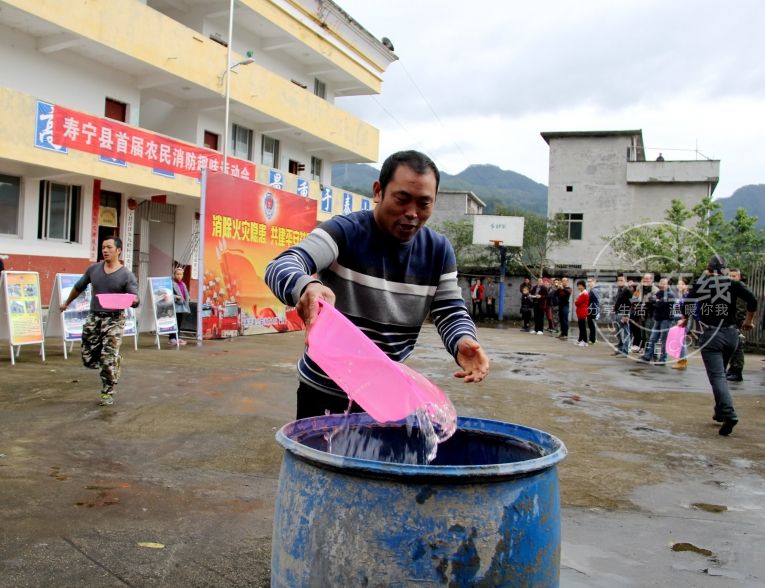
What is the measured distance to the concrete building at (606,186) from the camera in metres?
32.3

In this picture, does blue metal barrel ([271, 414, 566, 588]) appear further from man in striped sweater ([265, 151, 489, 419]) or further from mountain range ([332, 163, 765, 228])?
mountain range ([332, 163, 765, 228])

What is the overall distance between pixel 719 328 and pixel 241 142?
54.6 feet

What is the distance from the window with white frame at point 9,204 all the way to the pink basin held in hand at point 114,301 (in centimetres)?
859

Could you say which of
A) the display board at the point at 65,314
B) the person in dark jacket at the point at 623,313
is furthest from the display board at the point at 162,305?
the person in dark jacket at the point at 623,313

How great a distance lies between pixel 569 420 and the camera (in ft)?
23.0

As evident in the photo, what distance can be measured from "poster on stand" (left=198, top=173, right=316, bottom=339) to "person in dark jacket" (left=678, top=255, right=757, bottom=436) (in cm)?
742

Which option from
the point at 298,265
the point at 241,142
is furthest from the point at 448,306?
the point at 241,142

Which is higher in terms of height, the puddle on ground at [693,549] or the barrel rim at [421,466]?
the barrel rim at [421,466]

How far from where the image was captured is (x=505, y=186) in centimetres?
16725

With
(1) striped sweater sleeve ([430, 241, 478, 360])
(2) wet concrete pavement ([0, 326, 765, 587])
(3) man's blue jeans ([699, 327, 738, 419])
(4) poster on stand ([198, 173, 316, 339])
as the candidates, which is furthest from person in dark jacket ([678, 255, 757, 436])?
(4) poster on stand ([198, 173, 316, 339])

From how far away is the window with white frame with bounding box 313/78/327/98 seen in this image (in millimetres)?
24609

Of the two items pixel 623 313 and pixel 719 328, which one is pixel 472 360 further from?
pixel 623 313

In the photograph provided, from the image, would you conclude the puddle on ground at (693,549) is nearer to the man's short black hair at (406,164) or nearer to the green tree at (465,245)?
the man's short black hair at (406,164)

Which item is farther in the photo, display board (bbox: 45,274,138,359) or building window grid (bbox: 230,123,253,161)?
building window grid (bbox: 230,123,253,161)
